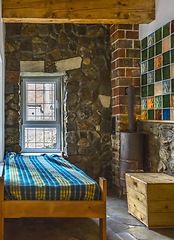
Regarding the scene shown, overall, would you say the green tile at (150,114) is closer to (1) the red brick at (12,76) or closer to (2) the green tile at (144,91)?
(2) the green tile at (144,91)

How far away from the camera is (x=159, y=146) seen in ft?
11.8

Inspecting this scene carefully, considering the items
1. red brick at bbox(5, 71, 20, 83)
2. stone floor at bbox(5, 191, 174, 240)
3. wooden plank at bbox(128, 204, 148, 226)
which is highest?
red brick at bbox(5, 71, 20, 83)

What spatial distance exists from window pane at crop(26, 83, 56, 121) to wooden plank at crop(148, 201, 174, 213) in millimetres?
2490

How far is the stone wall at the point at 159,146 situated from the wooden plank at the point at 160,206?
508 millimetres

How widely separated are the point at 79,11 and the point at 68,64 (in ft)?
3.34

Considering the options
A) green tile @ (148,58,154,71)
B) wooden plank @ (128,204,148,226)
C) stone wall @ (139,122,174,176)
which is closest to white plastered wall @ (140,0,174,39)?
green tile @ (148,58,154,71)

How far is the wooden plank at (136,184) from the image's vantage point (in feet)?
9.36

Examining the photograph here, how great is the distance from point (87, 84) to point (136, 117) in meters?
1.01

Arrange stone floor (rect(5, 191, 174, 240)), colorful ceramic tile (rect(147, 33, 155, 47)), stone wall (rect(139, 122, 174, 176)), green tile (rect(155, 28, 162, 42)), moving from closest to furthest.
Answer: stone floor (rect(5, 191, 174, 240)) < stone wall (rect(139, 122, 174, 176)) < green tile (rect(155, 28, 162, 42)) < colorful ceramic tile (rect(147, 33, 155, 47))

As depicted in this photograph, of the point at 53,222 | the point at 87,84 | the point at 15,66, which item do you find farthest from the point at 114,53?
the point at 53,222

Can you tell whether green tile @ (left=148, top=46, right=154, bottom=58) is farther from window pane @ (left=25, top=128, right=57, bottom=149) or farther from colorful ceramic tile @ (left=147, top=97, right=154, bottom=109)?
window pane @ (left=25, top=128, right=57, bottom=149)

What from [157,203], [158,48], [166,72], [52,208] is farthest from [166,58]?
[52,208]

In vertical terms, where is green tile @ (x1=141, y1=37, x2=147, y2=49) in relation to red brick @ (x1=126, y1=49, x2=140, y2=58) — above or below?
above

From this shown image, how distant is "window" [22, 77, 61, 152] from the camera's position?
15.3ft
